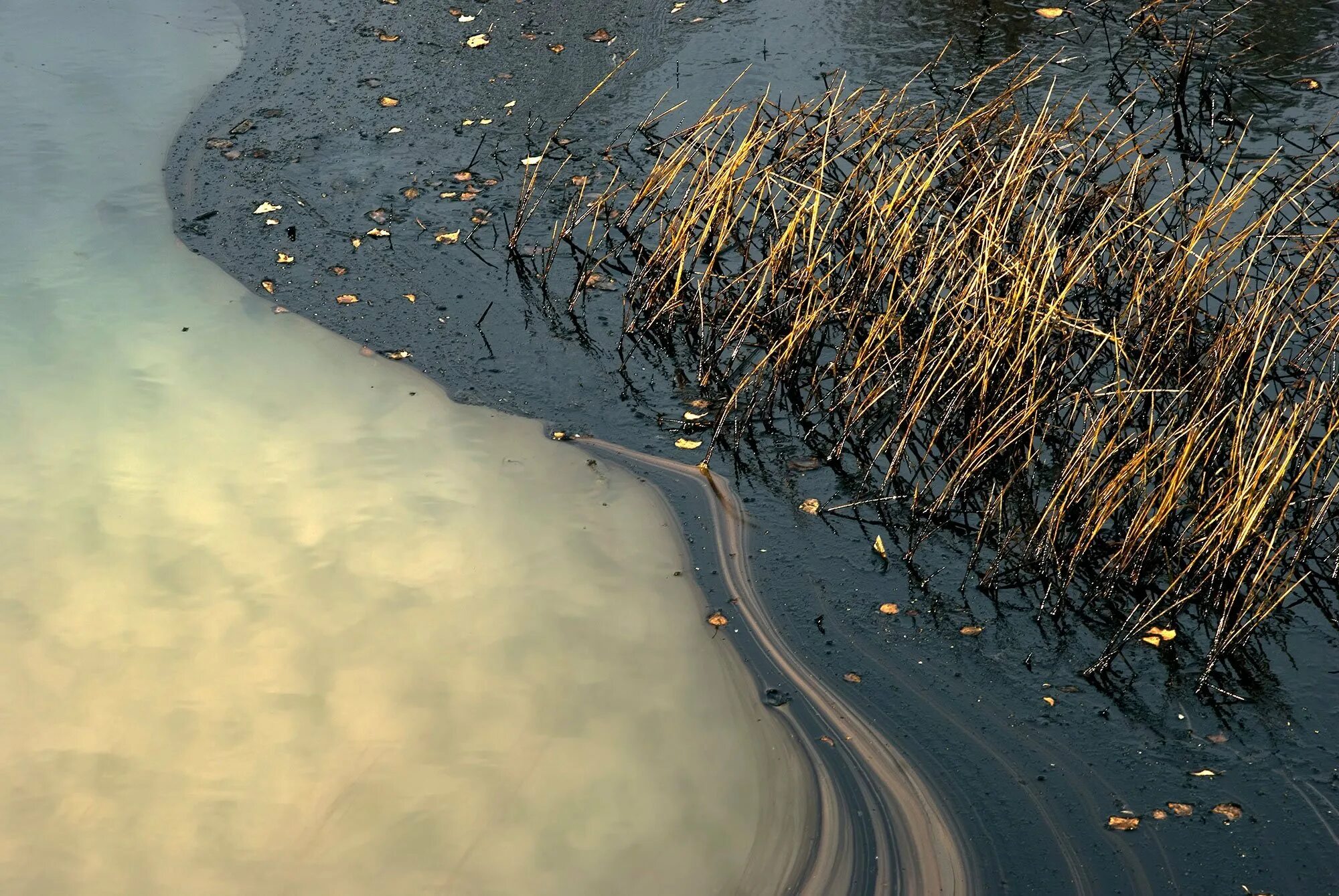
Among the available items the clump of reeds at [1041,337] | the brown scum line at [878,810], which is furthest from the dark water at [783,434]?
the clump of reeds at [1041,337]

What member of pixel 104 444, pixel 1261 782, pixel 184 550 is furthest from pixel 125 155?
pixel 1261 782

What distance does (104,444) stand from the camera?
5039 millimetres

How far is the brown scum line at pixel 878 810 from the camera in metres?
3.34

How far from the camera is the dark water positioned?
11.3ft

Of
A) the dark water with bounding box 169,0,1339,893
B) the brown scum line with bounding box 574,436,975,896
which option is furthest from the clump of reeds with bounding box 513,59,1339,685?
the brown scum line with bounding box 574,436,975,896

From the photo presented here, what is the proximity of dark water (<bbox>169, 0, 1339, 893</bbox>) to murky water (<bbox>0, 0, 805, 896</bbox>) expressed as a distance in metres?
0.36

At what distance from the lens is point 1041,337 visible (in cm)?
437

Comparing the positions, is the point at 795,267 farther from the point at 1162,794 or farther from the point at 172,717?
the point at 172,717

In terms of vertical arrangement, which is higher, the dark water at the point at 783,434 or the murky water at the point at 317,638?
the dark water at the point at 783,434

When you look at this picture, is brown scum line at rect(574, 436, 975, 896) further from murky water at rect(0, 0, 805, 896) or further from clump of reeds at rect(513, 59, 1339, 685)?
clump of reeds at rect(513, 59, 1339, 685)

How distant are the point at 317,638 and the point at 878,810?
203 cm

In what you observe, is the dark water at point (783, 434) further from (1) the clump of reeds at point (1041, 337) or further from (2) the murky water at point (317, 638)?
(2) the murky water at point (317, 638)

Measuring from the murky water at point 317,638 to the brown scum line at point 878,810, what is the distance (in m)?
0.14

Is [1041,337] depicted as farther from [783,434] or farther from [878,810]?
[878,810]
